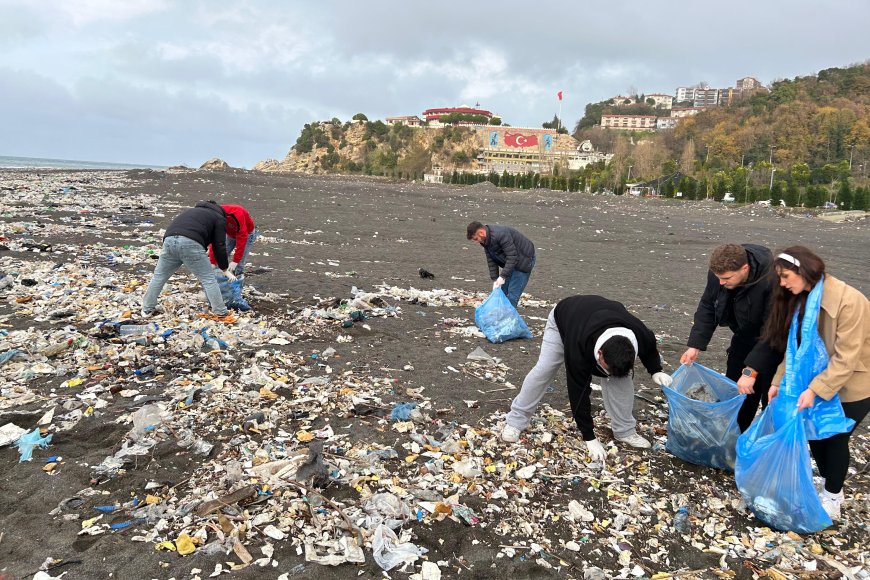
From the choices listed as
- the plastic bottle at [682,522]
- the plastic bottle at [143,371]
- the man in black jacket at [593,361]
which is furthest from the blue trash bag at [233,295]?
the plastic bottle at [682,522]

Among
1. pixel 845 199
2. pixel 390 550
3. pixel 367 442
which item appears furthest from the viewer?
pixel 845 199

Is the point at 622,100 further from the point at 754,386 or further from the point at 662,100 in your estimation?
the point at 754,386

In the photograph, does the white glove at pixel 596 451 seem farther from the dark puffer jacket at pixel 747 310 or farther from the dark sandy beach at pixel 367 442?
the dark puffer jacket at pixel 747 310

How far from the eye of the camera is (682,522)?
3.24 metres

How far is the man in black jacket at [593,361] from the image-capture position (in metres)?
3.23

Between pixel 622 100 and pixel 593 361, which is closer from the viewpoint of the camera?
pixel 593 361

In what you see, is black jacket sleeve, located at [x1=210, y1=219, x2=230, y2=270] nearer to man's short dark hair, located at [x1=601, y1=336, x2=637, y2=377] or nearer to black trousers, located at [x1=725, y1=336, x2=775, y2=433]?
man's short dark hair, located at [x1=601, y1=336, x2=637, y2=377]

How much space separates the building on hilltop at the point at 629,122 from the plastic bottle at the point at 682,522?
447ft

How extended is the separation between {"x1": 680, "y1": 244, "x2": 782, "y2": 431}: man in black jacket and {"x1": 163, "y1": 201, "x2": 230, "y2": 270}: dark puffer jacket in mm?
5131

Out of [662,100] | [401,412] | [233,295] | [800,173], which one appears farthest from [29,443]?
[662,100]

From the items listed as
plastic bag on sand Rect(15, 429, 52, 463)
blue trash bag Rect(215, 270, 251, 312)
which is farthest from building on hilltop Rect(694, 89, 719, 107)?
plastic bag on sand Rect(15, 429, 52, 463)

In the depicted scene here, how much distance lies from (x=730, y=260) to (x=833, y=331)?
0.72 m

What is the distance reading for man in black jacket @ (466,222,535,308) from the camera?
643 cm

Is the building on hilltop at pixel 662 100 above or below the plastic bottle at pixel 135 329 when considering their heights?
above
